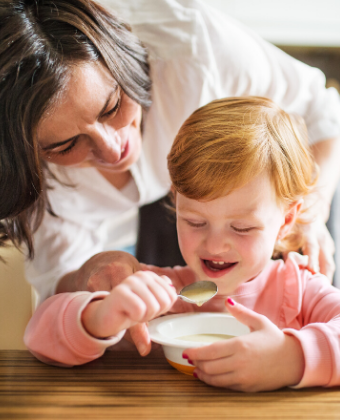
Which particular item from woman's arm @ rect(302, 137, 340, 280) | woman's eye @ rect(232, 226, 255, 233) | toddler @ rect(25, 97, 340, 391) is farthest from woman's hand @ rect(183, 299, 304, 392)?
woman's arm @ rect(302, 137, 340, 280)

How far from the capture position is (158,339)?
39 centimetres

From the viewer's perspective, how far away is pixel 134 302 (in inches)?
13.7

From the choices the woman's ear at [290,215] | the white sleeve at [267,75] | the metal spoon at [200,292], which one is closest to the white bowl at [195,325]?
the metal spoon at [200,292]

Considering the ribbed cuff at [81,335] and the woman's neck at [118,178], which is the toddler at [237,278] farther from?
the woman's neck at [118,178]

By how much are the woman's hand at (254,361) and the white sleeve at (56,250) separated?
0.29 metres

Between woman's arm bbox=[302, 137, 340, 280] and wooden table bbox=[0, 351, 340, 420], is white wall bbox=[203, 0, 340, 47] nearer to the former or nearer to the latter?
woman's arm bbox=[302, 137, 340, 280]

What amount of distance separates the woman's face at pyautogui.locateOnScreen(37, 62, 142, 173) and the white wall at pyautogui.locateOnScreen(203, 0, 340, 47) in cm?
25

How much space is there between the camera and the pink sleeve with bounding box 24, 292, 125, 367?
0.40 metres

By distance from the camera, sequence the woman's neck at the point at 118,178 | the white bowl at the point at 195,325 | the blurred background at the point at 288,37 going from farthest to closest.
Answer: the woman's neck at the point at 118,178 < the blurred background at the point at 288,37 < the white bowl at the point at 195,325

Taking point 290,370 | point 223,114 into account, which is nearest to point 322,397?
point 290,370

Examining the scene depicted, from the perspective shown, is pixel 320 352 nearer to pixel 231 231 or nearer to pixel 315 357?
pixel 315 357

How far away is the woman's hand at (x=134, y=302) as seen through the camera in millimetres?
350

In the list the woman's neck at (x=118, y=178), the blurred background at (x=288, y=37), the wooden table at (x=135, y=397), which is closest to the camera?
the wooden table at (x=135, y=397)

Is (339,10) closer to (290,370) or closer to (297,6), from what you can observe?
(297,6)
